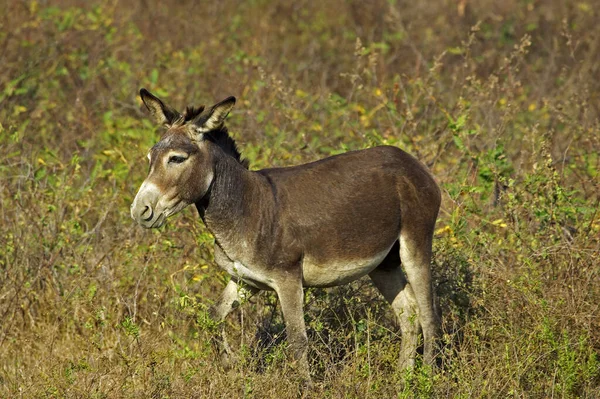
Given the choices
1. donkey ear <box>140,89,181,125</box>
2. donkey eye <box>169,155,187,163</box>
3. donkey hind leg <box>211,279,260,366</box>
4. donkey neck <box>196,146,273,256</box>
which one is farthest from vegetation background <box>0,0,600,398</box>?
donkey ear <box>140,89,181,125</box>

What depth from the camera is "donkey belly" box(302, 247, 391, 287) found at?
6.16m

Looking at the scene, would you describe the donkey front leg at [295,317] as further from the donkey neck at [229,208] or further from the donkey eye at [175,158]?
the donkey eye at [175,158]

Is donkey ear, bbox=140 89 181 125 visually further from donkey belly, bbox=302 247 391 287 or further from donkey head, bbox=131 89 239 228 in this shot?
donkey belly, bbox=302 247 391 287

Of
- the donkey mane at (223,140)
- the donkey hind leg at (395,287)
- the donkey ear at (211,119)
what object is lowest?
the donkey hind leg at (395,287)

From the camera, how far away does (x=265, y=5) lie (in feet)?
51.6

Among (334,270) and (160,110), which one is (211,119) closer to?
(160,110)

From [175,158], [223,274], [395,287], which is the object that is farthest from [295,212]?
[223,274]

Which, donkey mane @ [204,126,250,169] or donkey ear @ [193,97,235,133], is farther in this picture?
donkey mane @ [204,126,250,169]

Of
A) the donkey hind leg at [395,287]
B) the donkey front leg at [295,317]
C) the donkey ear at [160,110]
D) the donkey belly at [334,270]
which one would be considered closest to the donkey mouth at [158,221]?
the donkey ear at [160,110]

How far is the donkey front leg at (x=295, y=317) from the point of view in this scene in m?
5.95

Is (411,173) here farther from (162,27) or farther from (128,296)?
(162,27)

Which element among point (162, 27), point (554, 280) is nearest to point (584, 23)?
point (162, 27)

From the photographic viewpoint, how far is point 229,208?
597 cm

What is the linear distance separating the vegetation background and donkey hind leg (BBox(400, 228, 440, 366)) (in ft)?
0.51
